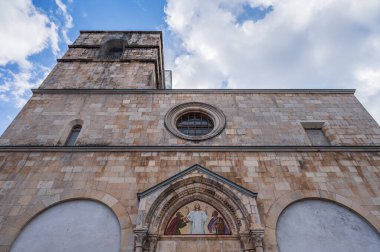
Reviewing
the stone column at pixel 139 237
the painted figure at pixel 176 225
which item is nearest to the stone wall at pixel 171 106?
the painted figure at pixel 176 225

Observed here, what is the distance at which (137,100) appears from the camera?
9633mm

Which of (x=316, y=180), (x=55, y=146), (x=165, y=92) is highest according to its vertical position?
(x=165, y=92)

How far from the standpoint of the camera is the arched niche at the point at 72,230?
5.77 metres

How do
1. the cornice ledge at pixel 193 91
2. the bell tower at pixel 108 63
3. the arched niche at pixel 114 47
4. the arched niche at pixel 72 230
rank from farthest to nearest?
the arched niche at pixel 114 47, the bell tower at pixel 108 63, the cornice ledge at pixel 193 91, the arched niche at pixel 72 230

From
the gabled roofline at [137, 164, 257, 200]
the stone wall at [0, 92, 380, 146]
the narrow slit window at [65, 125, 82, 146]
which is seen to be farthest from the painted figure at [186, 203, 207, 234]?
the narrow slit window at [65, 125, 82, 146]

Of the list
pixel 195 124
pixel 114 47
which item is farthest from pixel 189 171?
pixel 114 47

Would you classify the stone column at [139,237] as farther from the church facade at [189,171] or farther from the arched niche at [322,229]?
the arched niche at [322,229]

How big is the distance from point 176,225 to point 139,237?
3.46 ft

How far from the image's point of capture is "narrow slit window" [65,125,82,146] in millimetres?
8312

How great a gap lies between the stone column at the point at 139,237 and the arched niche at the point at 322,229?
3373 millimetres

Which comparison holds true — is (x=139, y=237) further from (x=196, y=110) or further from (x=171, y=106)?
(x=196, y=110)

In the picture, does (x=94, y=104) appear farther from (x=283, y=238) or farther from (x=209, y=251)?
(x=283, y=238)

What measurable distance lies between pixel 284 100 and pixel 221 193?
5.45 metres

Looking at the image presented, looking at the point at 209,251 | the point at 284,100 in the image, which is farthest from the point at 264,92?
the point at 209,251
